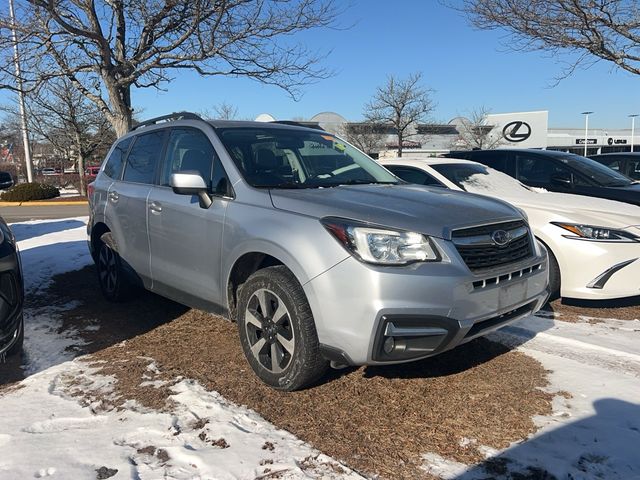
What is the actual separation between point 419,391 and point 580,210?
3.03 m

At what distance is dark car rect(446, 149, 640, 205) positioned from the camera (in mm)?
6699

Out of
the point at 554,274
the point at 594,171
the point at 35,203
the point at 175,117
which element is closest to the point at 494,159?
the point at 594,171

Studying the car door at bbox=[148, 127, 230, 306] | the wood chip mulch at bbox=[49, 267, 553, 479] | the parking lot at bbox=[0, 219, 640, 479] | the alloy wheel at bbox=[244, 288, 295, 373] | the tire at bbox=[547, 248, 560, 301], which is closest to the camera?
the parking lot at bbox=[0, 219, 640, 479]

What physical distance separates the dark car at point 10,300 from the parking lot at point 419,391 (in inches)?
13.7

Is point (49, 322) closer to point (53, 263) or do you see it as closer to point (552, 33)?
point (53, 263)

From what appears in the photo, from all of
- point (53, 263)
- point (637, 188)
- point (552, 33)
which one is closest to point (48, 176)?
point (53, 263)

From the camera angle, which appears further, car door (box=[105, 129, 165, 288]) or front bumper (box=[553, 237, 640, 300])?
front bumper (box=[553, 237, 640, 300])

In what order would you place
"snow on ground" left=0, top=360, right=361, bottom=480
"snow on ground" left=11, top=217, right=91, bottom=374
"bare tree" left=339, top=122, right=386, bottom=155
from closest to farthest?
"snow on ground" left=0, top=360, right=361, bottom=480 → "snow on ground" left=11, top=217, right=91, bottom=374 → "bare tree" left=339, top=122, right=386, bottom=155

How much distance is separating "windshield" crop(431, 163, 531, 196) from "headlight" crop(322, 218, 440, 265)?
137 inches

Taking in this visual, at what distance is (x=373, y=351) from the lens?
2.88 metres

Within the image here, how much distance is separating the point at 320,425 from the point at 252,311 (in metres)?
0.88

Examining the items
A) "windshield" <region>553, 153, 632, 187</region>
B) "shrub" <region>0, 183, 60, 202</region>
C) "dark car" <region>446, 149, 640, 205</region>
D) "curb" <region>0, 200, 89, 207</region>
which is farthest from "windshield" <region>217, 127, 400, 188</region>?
"shrub" <region>0, 183, 60, 202</region>

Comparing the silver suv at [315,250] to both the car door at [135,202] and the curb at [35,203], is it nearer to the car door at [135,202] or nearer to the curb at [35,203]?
the car door at [135,202]

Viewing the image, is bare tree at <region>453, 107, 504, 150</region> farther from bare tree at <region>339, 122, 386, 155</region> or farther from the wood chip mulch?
the wood chip mulch
